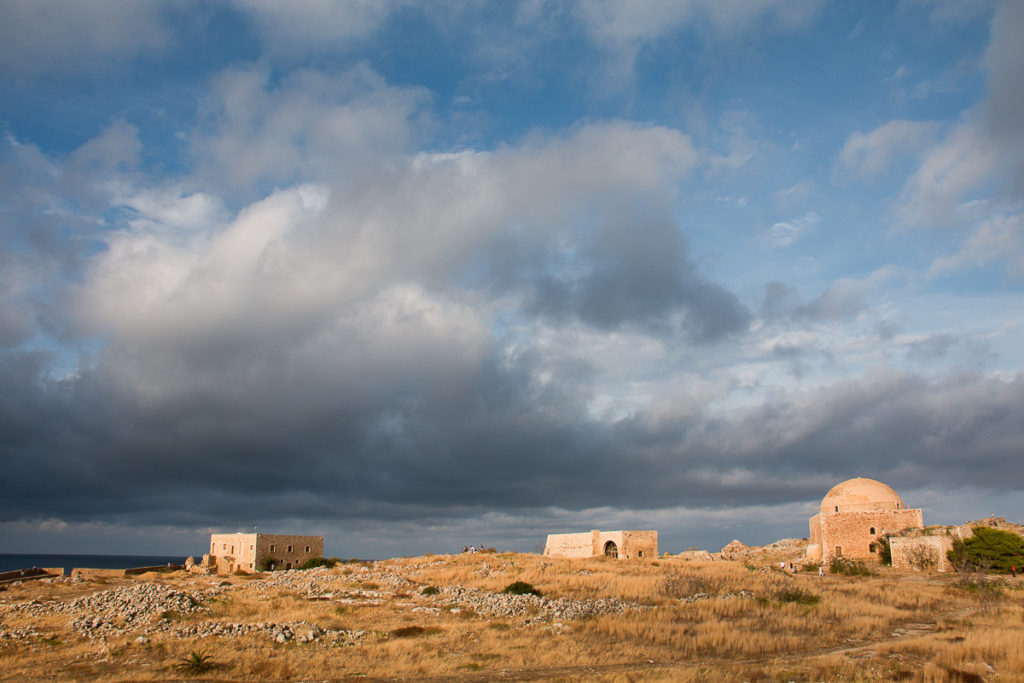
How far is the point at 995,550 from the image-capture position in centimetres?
4241

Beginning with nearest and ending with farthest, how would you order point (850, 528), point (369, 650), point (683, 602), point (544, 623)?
point (369, 650) < point (544, 623) < point (683, 602) < point (850, 528)

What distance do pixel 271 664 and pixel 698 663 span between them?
1163cm

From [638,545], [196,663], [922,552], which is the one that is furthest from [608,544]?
[196,663]

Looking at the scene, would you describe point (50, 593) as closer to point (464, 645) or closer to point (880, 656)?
point (464, 645)

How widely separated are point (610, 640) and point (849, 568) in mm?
29421

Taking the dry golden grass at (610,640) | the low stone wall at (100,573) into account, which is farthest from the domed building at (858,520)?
the low stone wall at (100,573)

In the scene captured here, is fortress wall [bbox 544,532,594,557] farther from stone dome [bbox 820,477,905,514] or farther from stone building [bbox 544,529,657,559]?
stone dome [bbox 820,477,905,514]

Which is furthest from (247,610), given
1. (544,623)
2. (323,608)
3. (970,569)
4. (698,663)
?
(970,569)

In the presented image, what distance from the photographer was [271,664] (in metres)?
18.3

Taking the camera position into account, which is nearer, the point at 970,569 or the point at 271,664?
the point at 271,664

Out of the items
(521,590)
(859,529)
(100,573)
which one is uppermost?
(859,529)

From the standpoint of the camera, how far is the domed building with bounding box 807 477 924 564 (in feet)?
162

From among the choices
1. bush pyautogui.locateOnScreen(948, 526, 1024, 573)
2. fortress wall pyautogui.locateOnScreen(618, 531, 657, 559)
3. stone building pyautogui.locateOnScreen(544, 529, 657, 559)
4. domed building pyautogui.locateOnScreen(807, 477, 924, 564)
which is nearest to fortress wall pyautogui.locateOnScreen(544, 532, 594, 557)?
stone building pyautogui.locateOnScreen(544, 529, 657, 559)

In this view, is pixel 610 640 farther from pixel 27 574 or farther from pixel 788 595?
pixel 27 574
